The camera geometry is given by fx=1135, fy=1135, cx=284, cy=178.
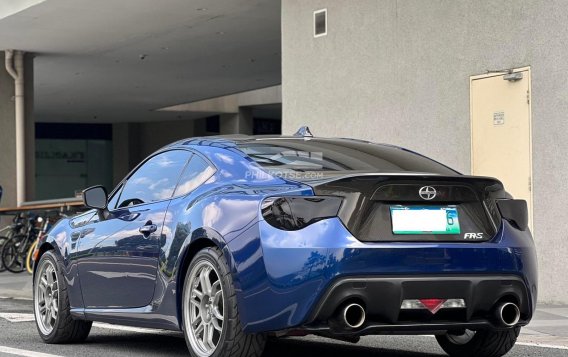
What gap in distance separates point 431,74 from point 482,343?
632 centimetres

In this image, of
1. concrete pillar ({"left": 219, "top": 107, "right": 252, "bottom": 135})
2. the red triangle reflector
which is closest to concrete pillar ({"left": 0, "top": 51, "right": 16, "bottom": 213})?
concrete pillar ({"left": 219, "top": 107, "right": 252, "bottom": 135})

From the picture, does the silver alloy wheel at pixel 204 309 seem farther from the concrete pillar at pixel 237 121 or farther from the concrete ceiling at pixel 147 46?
the concrete pillar at pixel 237 121

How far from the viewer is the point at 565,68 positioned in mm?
11016

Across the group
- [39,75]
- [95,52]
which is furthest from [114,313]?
[39,75]

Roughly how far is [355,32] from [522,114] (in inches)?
127

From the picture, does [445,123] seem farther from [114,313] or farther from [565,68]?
[114,313]

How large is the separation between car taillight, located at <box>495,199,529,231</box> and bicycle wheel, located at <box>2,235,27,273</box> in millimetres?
14851

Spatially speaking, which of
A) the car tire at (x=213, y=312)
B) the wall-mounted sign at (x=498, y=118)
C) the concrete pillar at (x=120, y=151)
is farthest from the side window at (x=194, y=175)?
the concrete pillar at (x=120, y=151)

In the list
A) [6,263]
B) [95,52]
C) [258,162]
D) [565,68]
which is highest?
[95,52]

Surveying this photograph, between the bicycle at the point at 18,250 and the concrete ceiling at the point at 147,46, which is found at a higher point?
the concrete ceiling at the point at 147,46

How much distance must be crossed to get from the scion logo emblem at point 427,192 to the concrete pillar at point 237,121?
3479cm

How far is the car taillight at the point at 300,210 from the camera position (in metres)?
5.78

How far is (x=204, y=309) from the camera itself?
636cm

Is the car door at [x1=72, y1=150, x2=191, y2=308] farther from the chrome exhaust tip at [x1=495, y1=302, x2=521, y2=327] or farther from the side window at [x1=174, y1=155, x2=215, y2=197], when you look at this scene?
the chrome exhaust tip at [x1=495, y1=302, x2=521, y2=327]
